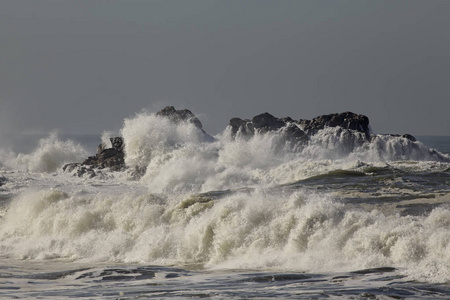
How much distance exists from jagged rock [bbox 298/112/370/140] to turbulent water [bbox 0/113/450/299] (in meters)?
15.2

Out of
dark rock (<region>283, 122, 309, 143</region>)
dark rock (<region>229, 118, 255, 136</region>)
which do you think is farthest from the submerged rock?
dark rock (<region>283, 122, 309, 143</region>)

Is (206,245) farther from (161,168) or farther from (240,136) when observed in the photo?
(240,136)

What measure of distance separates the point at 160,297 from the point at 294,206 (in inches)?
252

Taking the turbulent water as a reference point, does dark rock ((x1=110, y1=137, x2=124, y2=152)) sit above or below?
above

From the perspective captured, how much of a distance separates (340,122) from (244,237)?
31442mm

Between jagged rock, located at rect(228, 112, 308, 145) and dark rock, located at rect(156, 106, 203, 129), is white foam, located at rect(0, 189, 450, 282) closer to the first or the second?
dark rock, located at rect(156, 106, 203, 129)

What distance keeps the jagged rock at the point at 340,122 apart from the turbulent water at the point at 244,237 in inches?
600

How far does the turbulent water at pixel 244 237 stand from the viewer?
13688 mm

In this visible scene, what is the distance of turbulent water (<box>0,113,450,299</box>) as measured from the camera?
13.7 metres

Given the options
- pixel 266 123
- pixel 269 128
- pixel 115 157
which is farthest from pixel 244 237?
pixel 266 123

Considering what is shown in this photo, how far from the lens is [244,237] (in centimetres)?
1777

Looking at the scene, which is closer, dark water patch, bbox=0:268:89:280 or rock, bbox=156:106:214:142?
dark water patch, bbox=0:268:89:280

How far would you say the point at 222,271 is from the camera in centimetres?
1583

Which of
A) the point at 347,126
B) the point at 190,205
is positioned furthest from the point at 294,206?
the point at 347,126
